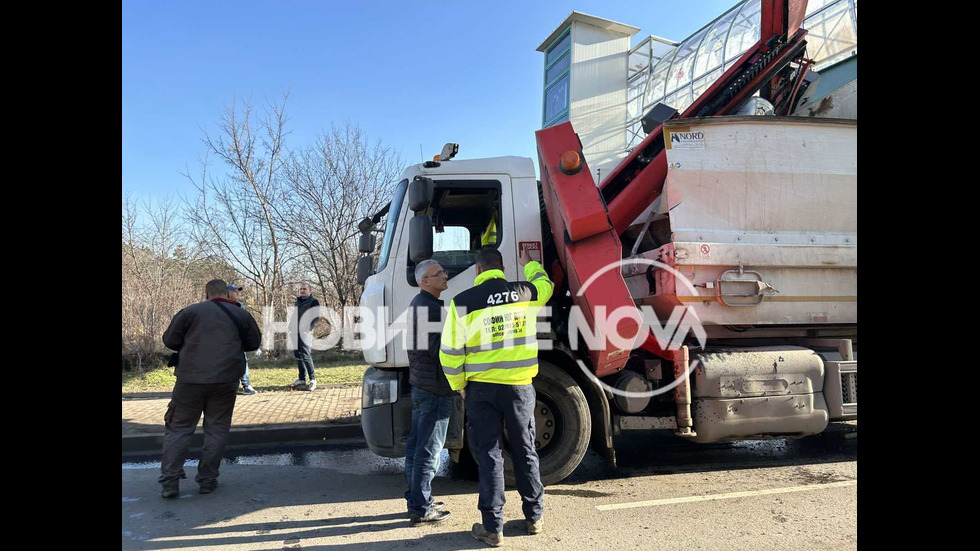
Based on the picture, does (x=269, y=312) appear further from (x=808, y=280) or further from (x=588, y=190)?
(x=808, y=280)

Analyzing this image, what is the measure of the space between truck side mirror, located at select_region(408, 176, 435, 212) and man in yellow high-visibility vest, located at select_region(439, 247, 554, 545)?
888mm

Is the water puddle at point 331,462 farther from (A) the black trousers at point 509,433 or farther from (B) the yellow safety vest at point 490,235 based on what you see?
(B) the yellow safety vest at point 490,235

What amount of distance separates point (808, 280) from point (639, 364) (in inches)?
64.4

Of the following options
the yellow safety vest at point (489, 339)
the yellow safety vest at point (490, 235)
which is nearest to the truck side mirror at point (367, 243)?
the yellow safety vest at point (490, 235)

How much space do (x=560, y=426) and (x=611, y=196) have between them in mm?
2138

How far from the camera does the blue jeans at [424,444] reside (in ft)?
11.8

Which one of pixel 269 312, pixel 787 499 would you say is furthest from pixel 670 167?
pixel 269 312

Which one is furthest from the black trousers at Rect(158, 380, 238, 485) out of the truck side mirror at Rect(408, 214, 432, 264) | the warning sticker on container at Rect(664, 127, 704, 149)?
the warning sticker on container at Rect(664, 127, 704, 149)

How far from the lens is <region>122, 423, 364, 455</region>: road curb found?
5.75 m

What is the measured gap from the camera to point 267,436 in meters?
5.97

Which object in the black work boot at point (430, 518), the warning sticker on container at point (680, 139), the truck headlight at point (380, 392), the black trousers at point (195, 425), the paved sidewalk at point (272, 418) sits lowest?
the paved sidewalk at point (272, 418)

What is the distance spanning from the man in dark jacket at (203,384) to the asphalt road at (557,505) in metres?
0.26

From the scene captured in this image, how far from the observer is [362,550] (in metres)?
3.20
